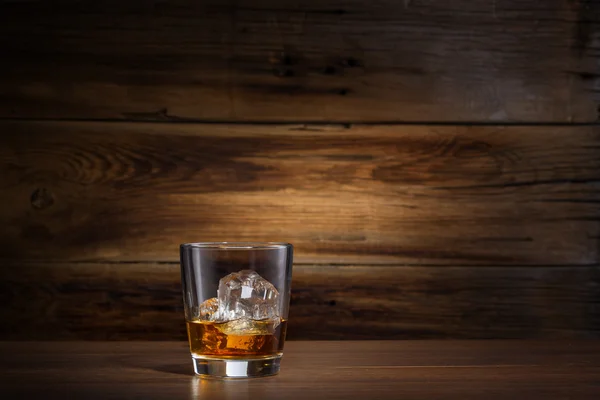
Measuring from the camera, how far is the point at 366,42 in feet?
4.77

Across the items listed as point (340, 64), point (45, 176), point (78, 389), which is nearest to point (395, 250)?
point (340, 64)

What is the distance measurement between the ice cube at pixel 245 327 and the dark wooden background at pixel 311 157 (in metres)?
0.63

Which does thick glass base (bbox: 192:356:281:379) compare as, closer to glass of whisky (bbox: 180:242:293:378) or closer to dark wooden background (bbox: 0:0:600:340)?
glass of whisky (bbox: 180:242:293:378)

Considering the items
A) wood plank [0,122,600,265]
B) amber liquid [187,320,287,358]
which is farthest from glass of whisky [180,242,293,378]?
wood plank [0,122,600,265]

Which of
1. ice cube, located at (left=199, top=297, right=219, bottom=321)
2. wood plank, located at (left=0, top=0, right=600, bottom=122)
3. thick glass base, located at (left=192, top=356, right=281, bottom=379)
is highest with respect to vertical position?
wood plank, located at (left=0, top=0, right=600, bottom=122)

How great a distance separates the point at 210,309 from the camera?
0.82 meters

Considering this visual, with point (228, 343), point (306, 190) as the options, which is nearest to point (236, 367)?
point (228, 343)

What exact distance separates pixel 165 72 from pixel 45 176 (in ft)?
0.92

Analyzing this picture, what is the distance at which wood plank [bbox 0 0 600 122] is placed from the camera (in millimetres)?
1430

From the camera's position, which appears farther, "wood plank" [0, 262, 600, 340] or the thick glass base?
"wood plank" [0, 262, 600, 340]

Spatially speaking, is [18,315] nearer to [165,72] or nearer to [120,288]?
[120,288]

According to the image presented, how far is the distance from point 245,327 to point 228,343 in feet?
0.08

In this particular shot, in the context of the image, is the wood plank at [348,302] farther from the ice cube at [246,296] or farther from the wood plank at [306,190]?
the ice cube at [246,296]

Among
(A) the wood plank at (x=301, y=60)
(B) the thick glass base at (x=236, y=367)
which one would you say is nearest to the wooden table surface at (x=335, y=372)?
(B) the thick glass base at (x=236, y=367)
